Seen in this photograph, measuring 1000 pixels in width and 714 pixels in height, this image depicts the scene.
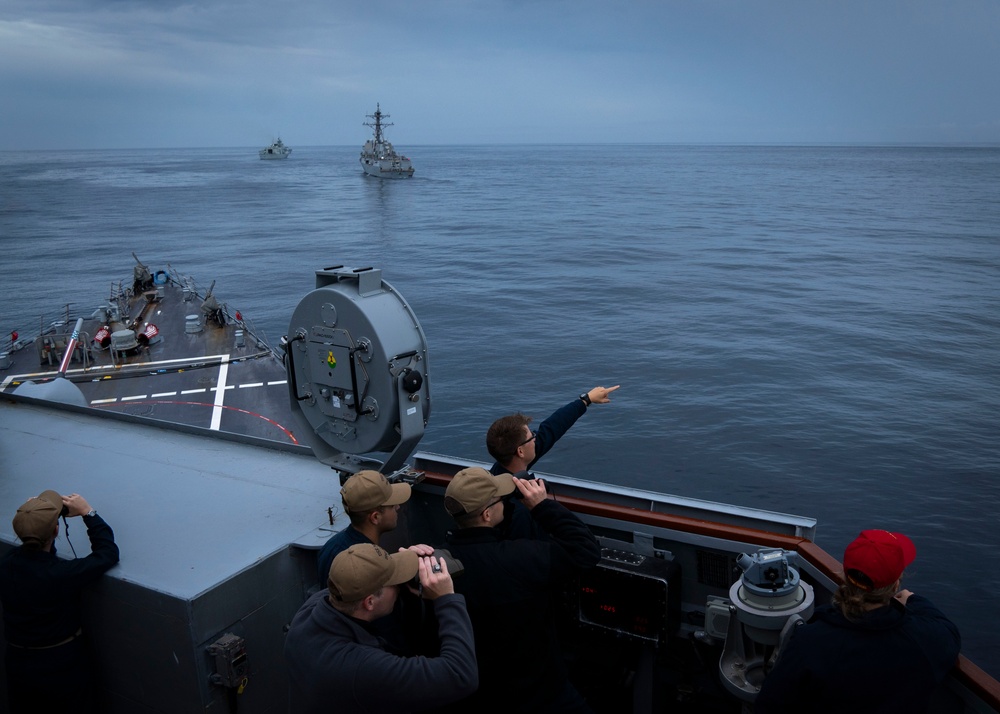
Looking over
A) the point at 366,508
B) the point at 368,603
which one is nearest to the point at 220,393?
the point at 366,508

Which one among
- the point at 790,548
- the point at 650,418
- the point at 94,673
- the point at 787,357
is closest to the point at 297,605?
the point at 94,673

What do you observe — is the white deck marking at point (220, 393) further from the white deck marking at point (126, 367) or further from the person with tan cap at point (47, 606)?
the person with tan cap at point (47, 606)

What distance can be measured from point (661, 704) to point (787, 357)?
28531 millimetres

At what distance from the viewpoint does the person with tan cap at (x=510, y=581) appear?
11.0ft

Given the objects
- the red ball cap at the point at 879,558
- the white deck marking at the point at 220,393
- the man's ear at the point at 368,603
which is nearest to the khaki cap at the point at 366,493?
the man's ear at the point at 368,603

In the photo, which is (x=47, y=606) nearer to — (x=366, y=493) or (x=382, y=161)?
(x=366, y=493)

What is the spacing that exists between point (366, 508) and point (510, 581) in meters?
0.83

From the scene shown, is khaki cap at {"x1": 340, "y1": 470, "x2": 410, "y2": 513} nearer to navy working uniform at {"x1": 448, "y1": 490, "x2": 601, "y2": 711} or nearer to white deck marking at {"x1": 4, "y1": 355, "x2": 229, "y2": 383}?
navy working uniform at {"x1": 448, "y1": 490, "x2": 601, "y2": 711}

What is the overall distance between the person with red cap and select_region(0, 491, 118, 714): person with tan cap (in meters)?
3.57

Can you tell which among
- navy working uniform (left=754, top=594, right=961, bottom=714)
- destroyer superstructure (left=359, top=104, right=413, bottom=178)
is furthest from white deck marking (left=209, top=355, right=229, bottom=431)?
destroyer superstructure (left=359, top=104, right=413, bottom=178)

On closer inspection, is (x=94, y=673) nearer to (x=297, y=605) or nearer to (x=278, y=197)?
(x=297, y=605)

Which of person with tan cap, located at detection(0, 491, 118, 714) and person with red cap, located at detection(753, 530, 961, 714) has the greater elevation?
person with red cap, located at detection(753, 530, 961, 714)

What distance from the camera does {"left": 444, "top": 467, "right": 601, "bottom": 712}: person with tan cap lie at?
11.0 feet

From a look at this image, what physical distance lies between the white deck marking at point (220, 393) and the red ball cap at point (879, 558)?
1833cm
